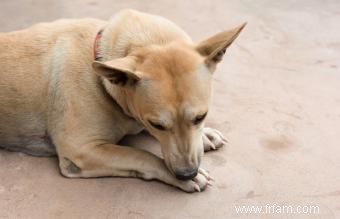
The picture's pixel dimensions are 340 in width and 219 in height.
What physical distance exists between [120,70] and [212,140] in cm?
90

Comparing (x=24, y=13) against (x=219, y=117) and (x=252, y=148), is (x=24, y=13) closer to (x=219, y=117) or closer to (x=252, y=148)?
(x=219, y=117)

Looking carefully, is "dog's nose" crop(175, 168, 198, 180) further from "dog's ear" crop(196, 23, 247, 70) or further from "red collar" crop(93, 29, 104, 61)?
"red collar" crop(93, 29, 104, 61)

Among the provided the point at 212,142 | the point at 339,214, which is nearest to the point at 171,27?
the point at 212,142

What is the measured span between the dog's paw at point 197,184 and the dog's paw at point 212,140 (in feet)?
0.83

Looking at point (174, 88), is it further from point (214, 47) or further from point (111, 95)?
point (111, 95)

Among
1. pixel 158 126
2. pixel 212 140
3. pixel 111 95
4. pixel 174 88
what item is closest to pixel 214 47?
pixel 174 88

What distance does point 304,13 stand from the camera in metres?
4.21

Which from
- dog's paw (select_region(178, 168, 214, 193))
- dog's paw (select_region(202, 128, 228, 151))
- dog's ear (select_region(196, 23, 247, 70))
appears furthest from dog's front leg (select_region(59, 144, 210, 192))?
dog's ear (select_region(196, 23, 247, 70))

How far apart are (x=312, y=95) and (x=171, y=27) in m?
1.28

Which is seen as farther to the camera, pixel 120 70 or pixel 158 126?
pixel 158 126

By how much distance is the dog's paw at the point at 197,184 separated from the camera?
7.80 feet

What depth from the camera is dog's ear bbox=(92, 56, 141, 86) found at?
1.97 m

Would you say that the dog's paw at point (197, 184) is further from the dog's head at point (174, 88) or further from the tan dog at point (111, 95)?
the dog's head at point (174, 88)

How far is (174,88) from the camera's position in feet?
6.79
